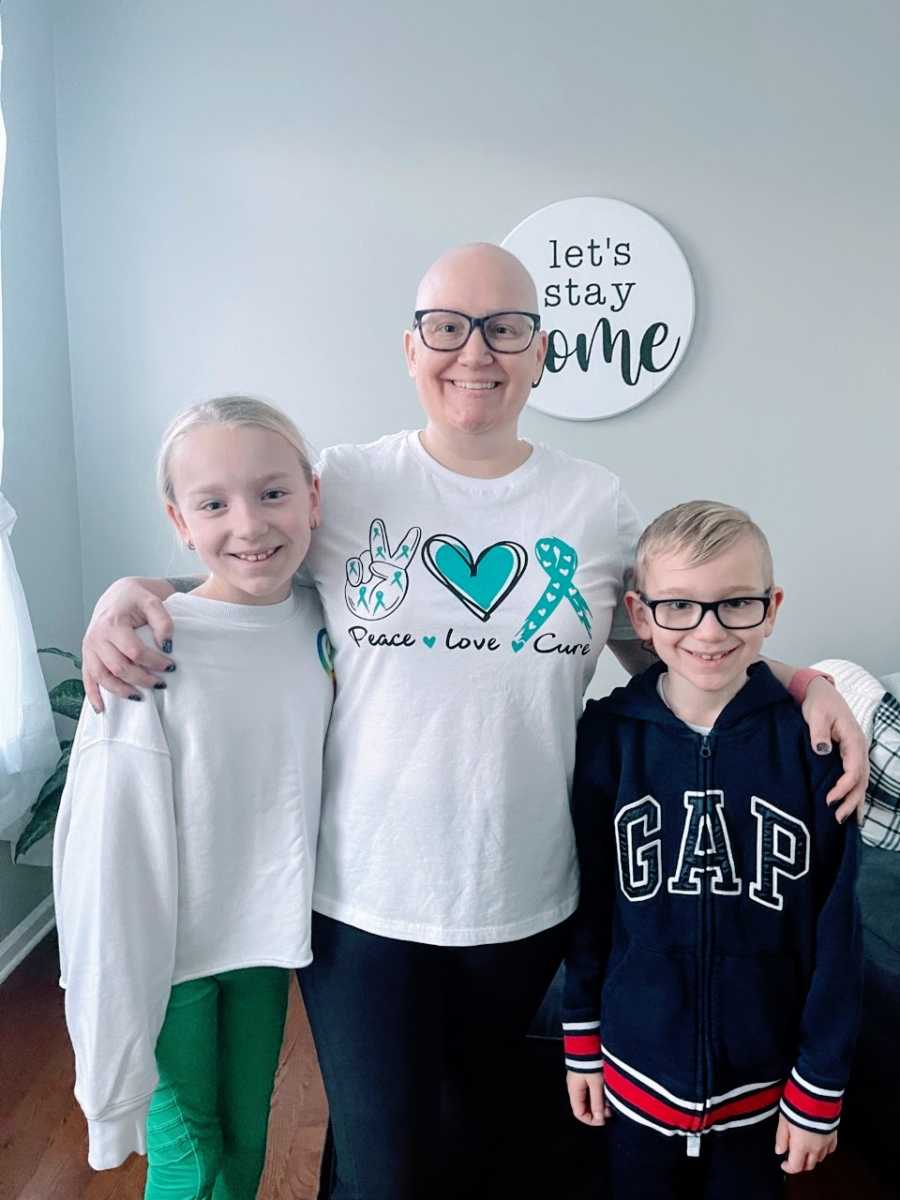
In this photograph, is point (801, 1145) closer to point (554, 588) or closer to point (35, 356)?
point (554, 588)

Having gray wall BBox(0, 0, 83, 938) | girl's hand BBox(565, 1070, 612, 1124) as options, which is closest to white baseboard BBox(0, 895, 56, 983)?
gray wall BBox(0, 0, 83, 938)

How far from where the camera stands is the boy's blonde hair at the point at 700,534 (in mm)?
1086

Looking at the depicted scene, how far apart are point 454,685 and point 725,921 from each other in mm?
453

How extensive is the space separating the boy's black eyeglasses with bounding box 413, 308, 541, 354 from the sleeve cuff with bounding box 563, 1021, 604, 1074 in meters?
0.90

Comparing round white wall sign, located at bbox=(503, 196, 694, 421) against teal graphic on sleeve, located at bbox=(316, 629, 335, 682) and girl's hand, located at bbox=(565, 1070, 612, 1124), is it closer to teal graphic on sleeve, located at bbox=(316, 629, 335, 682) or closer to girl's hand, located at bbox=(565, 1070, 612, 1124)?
teal graphic on sleeve, located at bbox=(316, 629, 335, 682)

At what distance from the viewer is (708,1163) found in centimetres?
Result: 113

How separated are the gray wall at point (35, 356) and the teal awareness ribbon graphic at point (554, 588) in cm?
174

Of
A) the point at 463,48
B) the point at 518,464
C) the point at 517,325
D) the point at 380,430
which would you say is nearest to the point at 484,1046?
the point at 518,464

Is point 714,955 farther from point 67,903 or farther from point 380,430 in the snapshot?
point 380,430

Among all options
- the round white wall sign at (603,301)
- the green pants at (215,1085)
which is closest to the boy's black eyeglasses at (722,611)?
the green pants at (215,1085)

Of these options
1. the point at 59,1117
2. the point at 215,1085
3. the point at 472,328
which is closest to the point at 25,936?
the point at 59,1117

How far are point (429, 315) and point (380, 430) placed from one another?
4.93 ft

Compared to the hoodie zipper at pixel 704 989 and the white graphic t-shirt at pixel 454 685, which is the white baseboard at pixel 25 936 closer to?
the white graphic t-shirt at pixel 454 685

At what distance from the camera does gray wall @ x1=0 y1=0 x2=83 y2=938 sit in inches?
89.0
